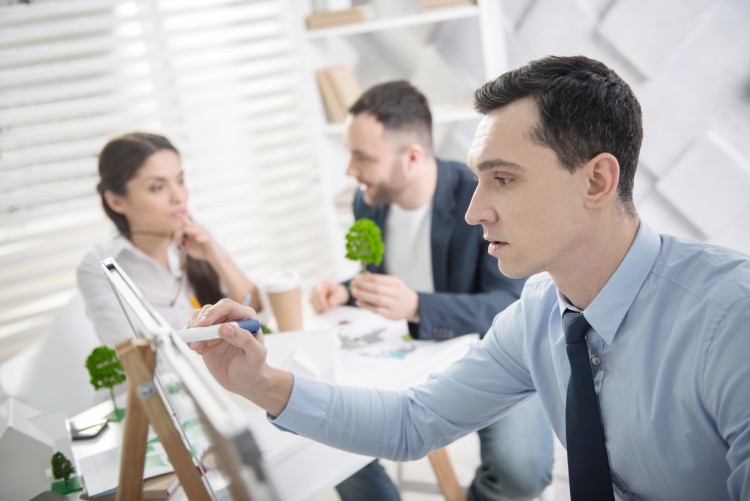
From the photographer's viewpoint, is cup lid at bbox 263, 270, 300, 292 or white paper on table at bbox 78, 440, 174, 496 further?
cup lid at bbox 263, 270, 300, 292

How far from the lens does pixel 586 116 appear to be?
118 centimetres

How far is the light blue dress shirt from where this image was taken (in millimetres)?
1031

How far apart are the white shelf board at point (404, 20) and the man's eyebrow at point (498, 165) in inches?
81.1

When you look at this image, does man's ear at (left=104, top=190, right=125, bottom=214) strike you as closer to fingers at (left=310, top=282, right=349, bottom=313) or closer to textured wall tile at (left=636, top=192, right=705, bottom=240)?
fingers at (left=310, top=282, right=349, bottom=313)

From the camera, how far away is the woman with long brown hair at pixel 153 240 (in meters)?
2.29

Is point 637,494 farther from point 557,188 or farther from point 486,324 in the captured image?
point 486,324

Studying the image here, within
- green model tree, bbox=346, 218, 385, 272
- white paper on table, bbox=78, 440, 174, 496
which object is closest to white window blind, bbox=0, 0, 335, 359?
green model tree, bbox=346, 218, 385, 272

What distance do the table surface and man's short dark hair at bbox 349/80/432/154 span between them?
0.68 metres

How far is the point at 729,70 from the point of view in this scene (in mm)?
3043

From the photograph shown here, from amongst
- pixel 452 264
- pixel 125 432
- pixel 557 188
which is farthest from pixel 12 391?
pixel 557 188

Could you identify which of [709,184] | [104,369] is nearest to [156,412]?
[104,369]

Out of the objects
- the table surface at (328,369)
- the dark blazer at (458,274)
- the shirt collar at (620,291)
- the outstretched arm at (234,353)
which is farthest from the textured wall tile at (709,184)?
the outstretched arm at (234,353)

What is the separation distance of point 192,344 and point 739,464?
0.83 meters

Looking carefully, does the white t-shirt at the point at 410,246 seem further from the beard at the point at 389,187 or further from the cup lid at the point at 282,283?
the cup lid at the point at 282,283
